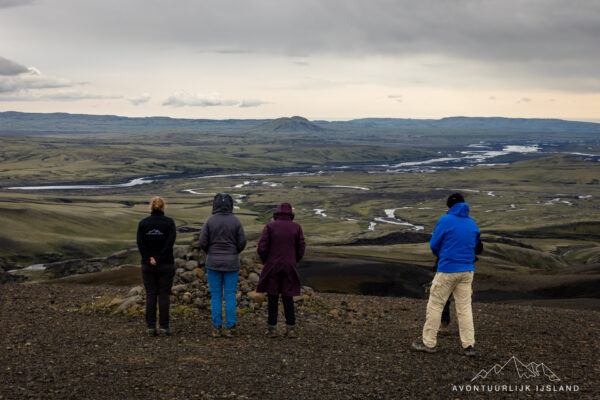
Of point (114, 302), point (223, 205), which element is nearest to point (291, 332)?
point (223, 205)

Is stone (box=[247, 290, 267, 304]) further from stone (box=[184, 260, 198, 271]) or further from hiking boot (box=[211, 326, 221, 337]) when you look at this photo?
hiking boot (box=[211, 326, 221, 337])

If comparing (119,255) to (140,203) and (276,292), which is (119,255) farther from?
(140,203)

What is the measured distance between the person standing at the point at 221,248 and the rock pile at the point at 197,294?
10.4ft

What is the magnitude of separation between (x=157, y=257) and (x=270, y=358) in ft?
12.7

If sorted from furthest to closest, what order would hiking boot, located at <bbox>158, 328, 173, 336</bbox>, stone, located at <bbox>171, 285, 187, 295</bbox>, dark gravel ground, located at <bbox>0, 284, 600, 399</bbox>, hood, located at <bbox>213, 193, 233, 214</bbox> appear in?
stone, located at <bbox>171, 285, 187, 295</bbox> < hiking boot, located at <bbox>158, 328, 173, 336</bbox> < hood, located at <bbox>213, 193, 233, 214</bbox> < dark gravel ground, located at <bbox>0, 284, 600, 399</bbox>

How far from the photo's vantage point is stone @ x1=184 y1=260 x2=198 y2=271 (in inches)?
707

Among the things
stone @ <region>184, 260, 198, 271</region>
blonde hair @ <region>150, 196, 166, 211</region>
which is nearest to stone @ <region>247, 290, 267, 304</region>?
stone @ <region>184, 260, 198, 271</region>

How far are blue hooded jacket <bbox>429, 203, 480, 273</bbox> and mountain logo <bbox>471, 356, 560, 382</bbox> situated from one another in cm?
209

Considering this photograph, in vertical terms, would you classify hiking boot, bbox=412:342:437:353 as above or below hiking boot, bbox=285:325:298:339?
above

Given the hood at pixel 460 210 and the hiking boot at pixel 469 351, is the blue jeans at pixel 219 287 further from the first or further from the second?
the hiking boot at pixel 469 351

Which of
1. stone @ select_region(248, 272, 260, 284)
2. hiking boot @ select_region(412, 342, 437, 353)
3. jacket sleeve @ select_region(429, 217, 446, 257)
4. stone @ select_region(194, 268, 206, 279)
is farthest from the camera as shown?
stone @ select_region(248, 272, 260, 284)

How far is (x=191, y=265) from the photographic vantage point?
58.9 feet

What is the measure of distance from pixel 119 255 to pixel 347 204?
105826 mm

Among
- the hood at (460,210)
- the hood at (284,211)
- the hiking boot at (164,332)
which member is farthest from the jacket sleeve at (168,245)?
the hood at (460,210)
